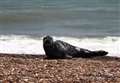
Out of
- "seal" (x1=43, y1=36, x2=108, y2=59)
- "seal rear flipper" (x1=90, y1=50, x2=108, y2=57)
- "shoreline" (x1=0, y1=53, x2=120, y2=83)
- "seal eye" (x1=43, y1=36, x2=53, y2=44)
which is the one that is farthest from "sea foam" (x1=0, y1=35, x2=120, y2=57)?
"shoreline" (x1=0, y1=53, x2=120, y2=83)

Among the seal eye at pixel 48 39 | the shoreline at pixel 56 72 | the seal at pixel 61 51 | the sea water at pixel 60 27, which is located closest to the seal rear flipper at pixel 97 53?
the seal at pixel 61 51

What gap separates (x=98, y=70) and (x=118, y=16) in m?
18.8

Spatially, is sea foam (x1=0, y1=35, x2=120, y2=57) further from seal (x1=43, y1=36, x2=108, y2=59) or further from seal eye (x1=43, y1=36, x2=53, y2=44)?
seal eye (x1=43, y1=36, x2=53, y2=44)

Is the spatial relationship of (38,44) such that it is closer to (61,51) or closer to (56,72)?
(61,51)

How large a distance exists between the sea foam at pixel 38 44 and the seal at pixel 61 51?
1.08 meters

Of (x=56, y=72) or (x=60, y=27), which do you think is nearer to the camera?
(x=56, y=72)

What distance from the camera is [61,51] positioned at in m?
14.4

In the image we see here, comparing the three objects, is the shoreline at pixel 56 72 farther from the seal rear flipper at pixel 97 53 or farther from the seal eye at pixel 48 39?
the seal rear flipper at pixel 97 53

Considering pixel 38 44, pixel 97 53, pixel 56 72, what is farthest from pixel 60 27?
pixel 56 72

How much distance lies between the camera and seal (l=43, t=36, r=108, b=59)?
46.5ft

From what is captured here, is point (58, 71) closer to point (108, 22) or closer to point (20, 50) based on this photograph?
point (20, 50)

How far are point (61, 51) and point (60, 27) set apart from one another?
33.0 ft

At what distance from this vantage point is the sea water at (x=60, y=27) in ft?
58.4

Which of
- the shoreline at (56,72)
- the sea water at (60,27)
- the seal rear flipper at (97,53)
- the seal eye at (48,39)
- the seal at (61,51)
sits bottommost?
the sea water at (60,27)
